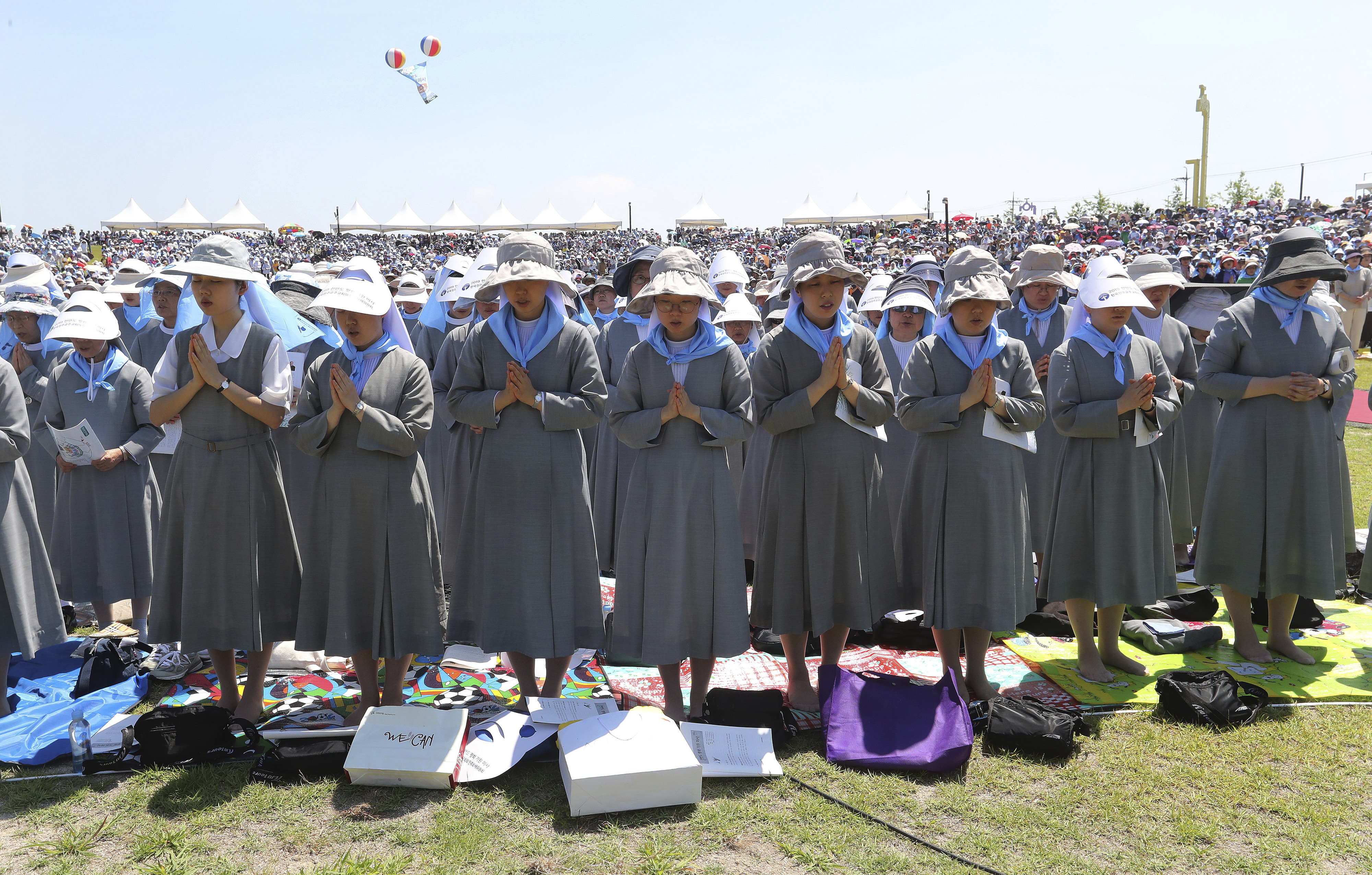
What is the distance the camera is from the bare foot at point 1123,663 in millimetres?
4922

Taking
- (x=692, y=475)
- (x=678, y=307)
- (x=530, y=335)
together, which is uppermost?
(x=678, y=307)

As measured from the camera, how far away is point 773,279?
34.3 ft

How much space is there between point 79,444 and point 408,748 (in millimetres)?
2839

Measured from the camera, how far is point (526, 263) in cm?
422

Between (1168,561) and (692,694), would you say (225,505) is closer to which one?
(692,694)

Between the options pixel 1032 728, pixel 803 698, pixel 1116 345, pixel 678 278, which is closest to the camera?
pixel 1032 728

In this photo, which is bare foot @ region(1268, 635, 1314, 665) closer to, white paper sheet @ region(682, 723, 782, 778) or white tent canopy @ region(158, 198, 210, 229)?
white paper sheet @ region(682, 723, 782, 778)

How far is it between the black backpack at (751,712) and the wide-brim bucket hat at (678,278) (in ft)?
5.75

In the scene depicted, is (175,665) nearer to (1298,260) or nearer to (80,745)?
(80,745)

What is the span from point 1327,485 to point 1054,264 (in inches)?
83.3

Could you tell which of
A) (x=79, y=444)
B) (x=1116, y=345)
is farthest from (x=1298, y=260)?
(x=79, y=444)

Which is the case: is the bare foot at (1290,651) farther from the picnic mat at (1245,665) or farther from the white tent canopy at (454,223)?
the white tent canopy at (454,223)


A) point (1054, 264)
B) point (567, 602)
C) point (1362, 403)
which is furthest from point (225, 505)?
point (1362, 403)

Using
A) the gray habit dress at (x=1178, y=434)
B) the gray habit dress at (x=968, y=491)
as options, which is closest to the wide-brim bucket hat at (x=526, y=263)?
the gray habit dress at (x=968, y=491)
